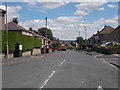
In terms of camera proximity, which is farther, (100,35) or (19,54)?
(100,35)

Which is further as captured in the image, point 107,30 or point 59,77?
point 107,30

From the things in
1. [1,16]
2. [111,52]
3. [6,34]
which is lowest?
[111,52]

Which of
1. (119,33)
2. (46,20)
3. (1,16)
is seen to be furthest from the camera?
(119,33)

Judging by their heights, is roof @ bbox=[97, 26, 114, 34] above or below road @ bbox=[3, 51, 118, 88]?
above

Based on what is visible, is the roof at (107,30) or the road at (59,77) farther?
the roof at (107,30)

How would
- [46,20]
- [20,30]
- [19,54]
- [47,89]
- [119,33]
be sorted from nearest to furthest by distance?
[47,89] → [19,54] → [20,30] → [46,20] → [119,33]

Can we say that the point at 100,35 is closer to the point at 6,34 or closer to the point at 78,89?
the point at 6,34

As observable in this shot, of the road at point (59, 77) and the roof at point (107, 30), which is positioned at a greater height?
the roof at point (107, 30)

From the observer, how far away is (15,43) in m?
31.8

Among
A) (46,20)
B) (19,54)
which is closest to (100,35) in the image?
(46,20)

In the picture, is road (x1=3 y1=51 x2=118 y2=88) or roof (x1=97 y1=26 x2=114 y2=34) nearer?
road (x1=3 y1=51 x2=118 y2=88)

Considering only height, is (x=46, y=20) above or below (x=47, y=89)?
above

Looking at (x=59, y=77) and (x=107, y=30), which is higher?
(x=107, y=30)

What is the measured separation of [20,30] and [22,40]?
14613mm
